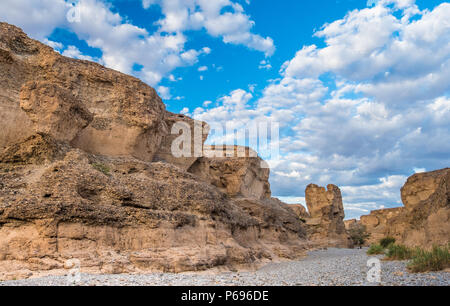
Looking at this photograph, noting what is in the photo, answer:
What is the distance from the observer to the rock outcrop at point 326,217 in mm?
37781

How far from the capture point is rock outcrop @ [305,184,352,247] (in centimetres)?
3778

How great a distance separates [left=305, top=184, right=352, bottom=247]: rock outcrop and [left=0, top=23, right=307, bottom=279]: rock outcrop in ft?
64.2

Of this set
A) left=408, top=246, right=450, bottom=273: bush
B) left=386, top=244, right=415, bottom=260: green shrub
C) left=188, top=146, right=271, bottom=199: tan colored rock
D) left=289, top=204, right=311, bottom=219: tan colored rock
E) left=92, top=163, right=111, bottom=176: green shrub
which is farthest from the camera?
left=289, top=204, right=311, bottom=219: tan colored rock

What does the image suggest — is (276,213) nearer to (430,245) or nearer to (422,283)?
(430,245)

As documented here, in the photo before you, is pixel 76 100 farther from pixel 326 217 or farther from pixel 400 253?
pixel 326 217

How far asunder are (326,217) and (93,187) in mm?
32488

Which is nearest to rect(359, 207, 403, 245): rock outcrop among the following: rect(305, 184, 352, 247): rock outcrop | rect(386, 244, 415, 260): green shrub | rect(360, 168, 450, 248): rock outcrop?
rect(305, 184, 352, 247): rock outcrop

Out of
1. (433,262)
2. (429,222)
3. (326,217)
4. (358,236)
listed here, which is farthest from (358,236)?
(433,262)

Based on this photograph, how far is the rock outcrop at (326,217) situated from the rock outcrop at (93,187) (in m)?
19.6

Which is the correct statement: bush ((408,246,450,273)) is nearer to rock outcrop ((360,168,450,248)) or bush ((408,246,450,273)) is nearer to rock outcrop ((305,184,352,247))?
rock outcrop ((360,168,450,248))

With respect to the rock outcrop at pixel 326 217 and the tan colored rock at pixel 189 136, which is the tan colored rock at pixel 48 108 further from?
the rock outcrop at pixel 326 217

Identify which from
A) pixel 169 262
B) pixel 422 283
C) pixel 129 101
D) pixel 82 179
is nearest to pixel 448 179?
pixel 422 283

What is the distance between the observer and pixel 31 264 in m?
8.62
